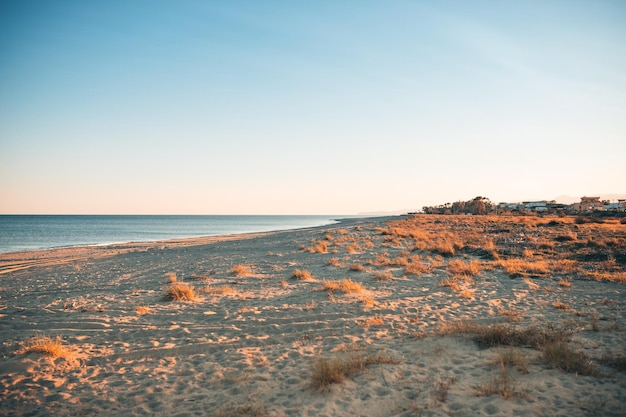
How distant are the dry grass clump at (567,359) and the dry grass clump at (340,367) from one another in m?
2.45

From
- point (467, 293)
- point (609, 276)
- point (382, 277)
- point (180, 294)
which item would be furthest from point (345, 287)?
point (609, 276)

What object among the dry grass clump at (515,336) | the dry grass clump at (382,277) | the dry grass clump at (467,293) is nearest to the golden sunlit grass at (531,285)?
the dry grass clump at (467,293)

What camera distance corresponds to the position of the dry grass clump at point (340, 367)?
5.43 meters

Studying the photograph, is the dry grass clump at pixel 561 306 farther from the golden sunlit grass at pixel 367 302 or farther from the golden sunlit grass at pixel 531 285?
the golden sunlit grass at pixel 367 302

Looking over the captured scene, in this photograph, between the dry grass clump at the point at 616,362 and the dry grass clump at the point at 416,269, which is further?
the dry grass clump at the point at 416,269

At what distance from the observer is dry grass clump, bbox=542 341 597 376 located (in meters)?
5.43

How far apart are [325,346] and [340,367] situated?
1500 millimetres

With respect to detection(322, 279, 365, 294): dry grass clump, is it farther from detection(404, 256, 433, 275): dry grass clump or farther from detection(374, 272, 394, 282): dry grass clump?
detection(404, 256, 433, 275): dry grass clump

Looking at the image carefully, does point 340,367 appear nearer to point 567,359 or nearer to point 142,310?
point 567,359

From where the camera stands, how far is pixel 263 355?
22.4 ft

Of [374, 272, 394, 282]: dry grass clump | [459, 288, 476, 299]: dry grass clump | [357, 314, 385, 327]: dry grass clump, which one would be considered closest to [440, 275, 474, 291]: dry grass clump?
[459, 288, 476, 299]: dry grass clump

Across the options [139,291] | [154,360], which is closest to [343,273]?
[139,291]

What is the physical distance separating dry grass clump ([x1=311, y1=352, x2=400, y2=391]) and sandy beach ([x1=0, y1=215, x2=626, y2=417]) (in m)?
0.03

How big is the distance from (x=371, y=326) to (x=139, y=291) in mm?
8518
